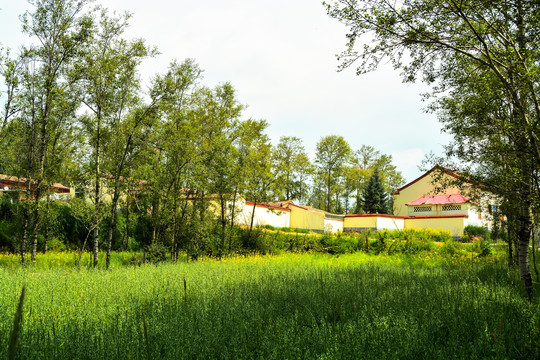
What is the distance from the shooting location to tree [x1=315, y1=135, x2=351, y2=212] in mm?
43531

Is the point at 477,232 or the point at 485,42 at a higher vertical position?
the point at 485,42

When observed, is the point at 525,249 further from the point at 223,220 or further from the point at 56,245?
the point at 56,245

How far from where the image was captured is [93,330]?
417cm

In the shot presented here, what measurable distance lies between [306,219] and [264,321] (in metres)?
27.4

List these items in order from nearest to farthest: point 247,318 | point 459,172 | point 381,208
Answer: point 247,318 < point 459,172 < point 381,208

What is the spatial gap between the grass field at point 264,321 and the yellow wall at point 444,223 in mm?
21490

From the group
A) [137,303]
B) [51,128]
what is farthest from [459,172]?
[51,128]

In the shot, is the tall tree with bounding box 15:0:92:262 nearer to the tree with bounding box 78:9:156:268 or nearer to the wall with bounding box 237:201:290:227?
the tree with bounding box 78:9:156:268

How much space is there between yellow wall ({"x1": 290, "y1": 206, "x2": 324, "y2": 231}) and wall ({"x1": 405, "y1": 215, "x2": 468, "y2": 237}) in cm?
795

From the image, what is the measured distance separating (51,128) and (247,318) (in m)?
11.3

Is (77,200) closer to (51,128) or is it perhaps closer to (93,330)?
(51,128)

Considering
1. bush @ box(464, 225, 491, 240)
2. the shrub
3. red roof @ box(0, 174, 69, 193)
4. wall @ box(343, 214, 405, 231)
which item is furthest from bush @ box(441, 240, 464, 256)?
the shrub

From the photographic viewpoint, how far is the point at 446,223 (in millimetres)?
27562

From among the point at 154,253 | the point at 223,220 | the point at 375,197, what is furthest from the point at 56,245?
the point at 375,197
